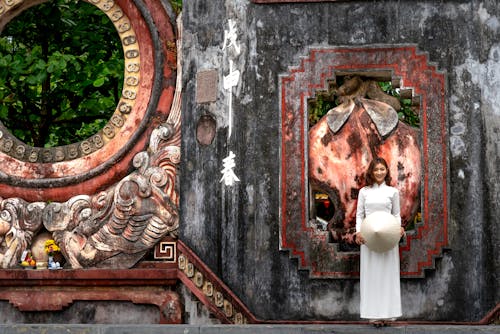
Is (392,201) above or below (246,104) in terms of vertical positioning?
below

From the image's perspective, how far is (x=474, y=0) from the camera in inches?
438

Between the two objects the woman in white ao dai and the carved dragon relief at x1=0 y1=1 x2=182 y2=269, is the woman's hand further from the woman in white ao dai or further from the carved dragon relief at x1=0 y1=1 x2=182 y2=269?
the carved dragon relief at x1=0 y1=1 x2=182 y2=269

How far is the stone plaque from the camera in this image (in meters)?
11.5

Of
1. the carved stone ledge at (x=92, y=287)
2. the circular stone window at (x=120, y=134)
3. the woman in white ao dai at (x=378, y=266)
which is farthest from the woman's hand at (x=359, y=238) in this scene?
the circular stone window at (x=120, y=134)

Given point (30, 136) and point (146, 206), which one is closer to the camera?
point (146, 206)

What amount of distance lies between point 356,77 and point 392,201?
169 centimetres

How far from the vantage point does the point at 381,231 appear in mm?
9789

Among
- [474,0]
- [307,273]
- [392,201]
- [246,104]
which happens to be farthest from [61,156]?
[474,0]

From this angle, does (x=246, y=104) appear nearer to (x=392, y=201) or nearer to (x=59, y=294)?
(x=392, y=201)

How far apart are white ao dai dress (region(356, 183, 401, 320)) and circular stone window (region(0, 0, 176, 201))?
2845 millimetres

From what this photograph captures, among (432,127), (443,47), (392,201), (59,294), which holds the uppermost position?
(443,47)

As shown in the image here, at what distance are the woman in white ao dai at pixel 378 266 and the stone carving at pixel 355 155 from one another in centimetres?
78

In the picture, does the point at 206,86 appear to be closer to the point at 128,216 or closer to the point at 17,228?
the point at 128,216

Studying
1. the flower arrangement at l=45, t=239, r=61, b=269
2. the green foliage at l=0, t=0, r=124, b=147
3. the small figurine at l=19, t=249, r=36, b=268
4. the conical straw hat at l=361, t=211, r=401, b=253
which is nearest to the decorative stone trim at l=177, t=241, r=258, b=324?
the flower arrangement at l=45, t=239, r=61, b=269
